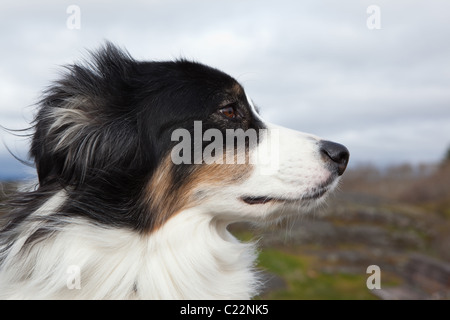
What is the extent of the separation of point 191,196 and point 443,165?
77.4 ft

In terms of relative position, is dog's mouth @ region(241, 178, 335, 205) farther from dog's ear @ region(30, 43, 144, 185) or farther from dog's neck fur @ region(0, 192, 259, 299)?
dog's ear @ region(30, 43, 144, 185)

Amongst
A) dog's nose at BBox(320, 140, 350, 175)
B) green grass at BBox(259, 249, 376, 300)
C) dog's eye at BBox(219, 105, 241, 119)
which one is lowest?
green grass at BBox(259, 249, 376, 300)

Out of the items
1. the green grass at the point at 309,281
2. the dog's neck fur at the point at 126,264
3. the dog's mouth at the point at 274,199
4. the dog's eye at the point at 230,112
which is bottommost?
the green grass at the point at 309,281

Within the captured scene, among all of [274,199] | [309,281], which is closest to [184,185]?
[274,199]

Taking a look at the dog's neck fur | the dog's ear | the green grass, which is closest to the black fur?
the dog's ear

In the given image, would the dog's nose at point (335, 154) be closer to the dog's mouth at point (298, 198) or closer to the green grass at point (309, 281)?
the dog's mouth at point (298, 198)

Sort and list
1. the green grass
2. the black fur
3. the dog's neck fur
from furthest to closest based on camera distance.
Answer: the green grass, the black fur, the dog's neck fur

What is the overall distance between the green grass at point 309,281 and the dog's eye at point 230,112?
638cm

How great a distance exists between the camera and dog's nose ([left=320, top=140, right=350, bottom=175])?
340 cm

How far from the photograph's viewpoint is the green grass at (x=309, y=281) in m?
10.4

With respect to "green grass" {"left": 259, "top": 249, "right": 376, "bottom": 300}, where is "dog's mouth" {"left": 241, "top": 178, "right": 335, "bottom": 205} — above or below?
above

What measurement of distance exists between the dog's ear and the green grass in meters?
6.65

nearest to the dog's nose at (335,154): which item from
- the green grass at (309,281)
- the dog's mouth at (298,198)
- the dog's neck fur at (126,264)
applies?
the dog's mouth at (298,198)

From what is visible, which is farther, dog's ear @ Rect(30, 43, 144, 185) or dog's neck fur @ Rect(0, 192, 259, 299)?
dog's ear @ Rect(30, 43, 144, 185)
